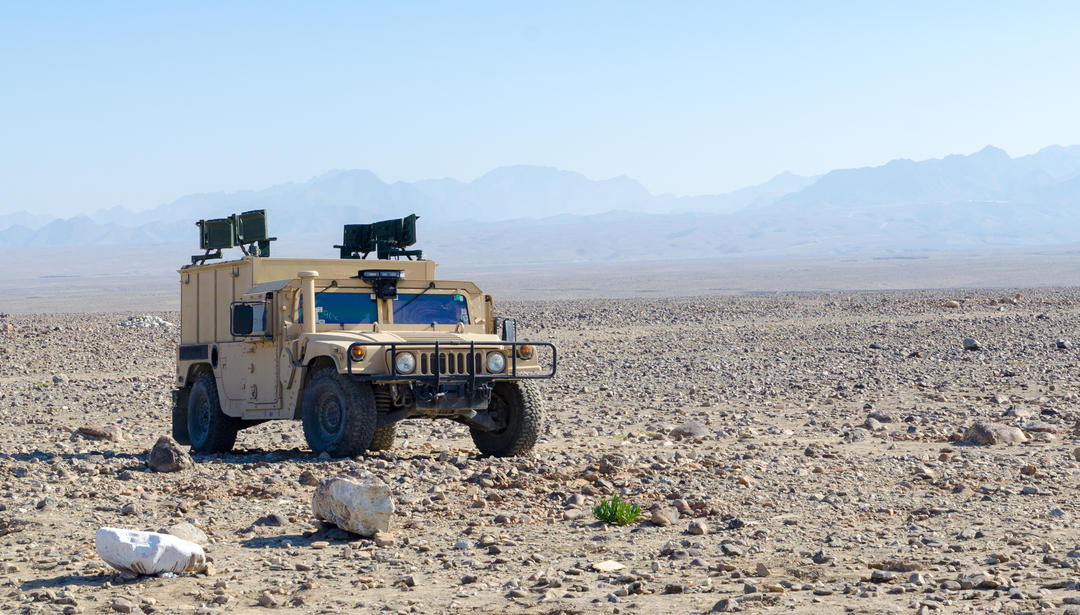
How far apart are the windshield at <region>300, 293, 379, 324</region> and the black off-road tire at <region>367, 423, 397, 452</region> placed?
1.12m

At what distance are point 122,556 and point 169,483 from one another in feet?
11.5

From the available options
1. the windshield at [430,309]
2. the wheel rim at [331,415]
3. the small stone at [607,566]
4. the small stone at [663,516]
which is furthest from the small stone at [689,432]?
the small stone at [607,566]

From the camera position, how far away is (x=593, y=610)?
23.3 ft

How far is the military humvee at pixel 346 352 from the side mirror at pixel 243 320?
0.01 meters

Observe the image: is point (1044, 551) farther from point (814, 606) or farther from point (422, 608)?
point (422, 608)

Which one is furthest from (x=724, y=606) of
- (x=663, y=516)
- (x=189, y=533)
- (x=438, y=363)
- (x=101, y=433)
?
(x=101, y=433)

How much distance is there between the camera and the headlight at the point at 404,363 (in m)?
12.0

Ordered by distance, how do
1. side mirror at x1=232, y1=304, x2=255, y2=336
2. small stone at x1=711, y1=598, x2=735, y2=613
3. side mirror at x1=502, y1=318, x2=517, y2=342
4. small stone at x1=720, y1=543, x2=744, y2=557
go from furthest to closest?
side mirror at x1=502, y1=318, x2=517, y2=342, side mirror at x1=232, y1=304, x2=255, y2=336, small stone at x1=720, y1=543, x2=744, y2=557, small stone at x1=711, y1=598, x2=735, y2=613

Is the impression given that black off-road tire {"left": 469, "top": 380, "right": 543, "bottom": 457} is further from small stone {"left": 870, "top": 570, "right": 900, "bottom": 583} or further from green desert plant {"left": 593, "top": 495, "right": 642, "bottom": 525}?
small stone {"left": 870, "top": 570, "right": 900, "bottom": 583}

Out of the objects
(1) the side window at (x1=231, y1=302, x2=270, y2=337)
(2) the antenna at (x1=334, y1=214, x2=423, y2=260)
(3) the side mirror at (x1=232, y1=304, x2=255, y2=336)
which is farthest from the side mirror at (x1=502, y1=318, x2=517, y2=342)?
(3) the side mirror at (x1=232, y1=304, x2=255, y2=336)

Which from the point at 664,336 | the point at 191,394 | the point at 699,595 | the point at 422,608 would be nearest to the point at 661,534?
the point at 699,595

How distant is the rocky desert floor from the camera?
7.43 m

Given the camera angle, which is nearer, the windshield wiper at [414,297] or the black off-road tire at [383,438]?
the black off-road tire at [383,438]

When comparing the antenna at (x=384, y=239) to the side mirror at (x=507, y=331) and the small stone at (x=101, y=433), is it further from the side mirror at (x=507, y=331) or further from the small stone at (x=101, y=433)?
the small stone at (x=101, y=433)
